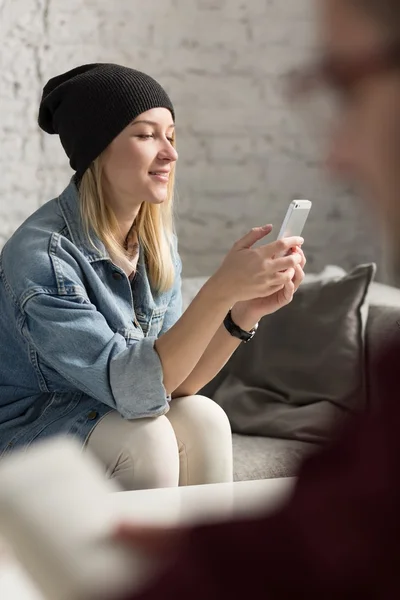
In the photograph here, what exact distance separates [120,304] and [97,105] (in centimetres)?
44

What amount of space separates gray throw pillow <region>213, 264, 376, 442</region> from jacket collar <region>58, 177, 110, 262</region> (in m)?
0.90

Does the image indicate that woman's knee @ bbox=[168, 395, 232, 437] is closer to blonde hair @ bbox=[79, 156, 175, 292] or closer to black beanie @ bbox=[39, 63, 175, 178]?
blonde hair @ bbox=[79, 156, 175, 292]

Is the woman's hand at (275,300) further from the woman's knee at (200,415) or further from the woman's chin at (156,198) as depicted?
the woman's chin at (156,198)

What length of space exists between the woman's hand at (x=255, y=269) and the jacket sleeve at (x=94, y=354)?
21 centimetres

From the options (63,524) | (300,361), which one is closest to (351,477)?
(63,524)

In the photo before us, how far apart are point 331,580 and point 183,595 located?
0.18 feet

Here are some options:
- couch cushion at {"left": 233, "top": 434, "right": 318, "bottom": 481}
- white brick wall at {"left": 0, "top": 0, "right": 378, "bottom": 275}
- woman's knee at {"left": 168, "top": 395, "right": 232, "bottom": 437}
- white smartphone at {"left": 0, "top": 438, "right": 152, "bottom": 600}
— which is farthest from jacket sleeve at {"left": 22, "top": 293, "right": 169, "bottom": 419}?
white brick wall at {"left": 0, "top": 0, "right": 378, "bottom": 275}

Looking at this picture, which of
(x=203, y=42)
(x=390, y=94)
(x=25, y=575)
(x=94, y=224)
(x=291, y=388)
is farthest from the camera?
(x=203, y=42)

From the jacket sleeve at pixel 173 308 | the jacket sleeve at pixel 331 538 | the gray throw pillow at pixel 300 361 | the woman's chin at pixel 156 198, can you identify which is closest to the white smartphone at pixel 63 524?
the jacket sleeve at pixel 331 538

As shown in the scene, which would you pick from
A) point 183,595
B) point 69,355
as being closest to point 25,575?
point 183,595

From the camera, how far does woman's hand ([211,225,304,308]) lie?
5.83ft

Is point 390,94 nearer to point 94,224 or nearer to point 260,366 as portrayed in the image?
point 94,224

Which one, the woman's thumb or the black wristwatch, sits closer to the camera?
the woman's thumb

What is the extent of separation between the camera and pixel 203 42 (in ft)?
13.1
